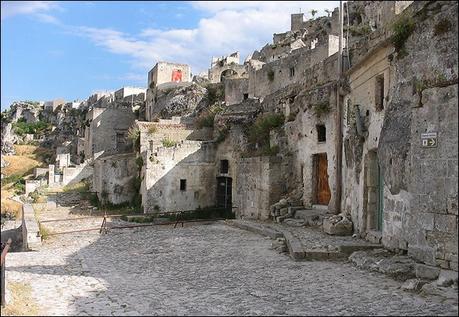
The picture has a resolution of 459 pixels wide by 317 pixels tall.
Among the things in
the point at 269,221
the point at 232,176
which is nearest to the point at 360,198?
the point at 269,221

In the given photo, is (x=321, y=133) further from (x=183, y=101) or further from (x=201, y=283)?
(x=183, y=101)

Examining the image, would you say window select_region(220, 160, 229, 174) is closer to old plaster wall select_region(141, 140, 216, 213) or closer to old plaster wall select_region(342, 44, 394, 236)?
old plaster wall select_region(141, 140, 216, 213)

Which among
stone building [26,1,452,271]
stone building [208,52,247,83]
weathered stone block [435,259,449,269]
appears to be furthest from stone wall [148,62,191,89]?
weathered stone block [435,259,449,269]

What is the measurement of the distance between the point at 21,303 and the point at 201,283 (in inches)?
123

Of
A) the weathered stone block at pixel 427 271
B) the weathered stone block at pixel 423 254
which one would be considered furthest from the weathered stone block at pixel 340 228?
the weathered stone block at pixel 427 271

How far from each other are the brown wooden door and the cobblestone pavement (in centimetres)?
307

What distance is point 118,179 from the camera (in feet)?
81.8

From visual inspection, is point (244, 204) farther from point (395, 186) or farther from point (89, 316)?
point (89, 316)

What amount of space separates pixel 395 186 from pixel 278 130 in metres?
9.19

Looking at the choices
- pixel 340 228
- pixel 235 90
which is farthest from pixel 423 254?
pixel 235 90

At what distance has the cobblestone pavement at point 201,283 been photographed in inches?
284

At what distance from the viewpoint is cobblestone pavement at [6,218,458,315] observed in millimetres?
7207

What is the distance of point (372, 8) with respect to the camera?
38875 mm

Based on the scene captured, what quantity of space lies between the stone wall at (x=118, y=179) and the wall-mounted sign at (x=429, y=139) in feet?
59.3
